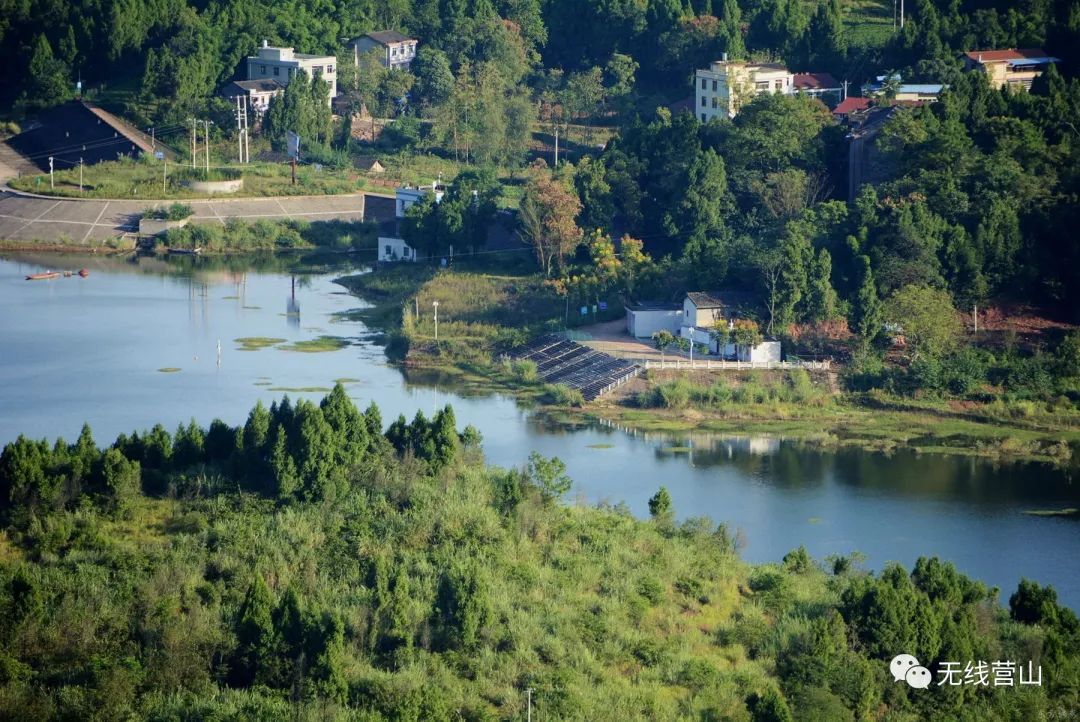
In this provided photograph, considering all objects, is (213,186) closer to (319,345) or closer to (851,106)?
(319,345)

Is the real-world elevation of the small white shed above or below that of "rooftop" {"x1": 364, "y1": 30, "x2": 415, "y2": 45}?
below

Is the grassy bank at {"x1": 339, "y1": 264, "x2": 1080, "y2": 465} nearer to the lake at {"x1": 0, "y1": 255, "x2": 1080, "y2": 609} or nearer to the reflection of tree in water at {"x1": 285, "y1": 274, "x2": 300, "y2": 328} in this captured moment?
the lake at {"x1": 0, "y1": 255, "x2": 1080, "y2": 609}

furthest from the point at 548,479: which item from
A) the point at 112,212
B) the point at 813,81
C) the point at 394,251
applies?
the point at 813,81

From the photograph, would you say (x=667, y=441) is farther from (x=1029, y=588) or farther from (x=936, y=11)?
(x=936, y=11)

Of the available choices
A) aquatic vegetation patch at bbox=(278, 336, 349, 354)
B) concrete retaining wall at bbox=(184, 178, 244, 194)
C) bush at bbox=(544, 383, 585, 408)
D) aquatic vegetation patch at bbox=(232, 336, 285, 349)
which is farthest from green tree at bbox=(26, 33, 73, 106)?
bush at bbox=(544, 383, 585, 408)

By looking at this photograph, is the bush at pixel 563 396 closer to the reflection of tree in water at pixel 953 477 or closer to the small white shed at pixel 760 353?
the small white shed at pixel 760 353

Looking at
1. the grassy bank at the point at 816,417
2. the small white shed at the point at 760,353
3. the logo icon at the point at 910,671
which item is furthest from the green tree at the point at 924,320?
the logo icon at the point at 910,671

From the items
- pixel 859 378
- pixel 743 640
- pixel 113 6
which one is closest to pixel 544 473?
pixel 743 640
